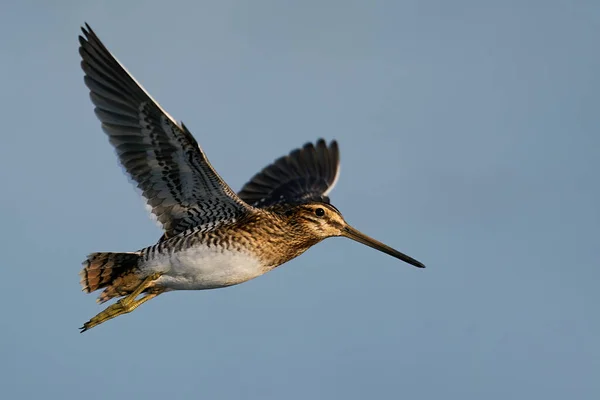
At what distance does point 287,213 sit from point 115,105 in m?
2.07

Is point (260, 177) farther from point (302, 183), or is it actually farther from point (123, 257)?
point (123, 257)

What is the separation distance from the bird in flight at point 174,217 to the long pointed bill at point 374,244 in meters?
0.30

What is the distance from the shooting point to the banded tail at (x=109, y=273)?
12242mm

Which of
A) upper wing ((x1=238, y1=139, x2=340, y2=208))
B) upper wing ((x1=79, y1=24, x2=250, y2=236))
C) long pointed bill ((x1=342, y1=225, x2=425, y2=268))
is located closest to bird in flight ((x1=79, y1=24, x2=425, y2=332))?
upper wing ((x1=79, y1=24, x2=250, y2=236))

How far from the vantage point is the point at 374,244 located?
43.6ft

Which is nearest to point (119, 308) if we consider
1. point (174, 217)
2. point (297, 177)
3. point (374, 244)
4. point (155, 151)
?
point (174, 217)

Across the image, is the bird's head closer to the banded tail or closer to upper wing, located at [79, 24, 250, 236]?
upper wing, located at [79, 24, 250, 236]

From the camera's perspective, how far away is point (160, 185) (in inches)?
478

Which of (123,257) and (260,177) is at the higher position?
(260,177)

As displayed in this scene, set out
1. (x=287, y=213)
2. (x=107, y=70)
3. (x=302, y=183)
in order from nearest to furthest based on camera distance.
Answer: (x=107, y=70) < (x=287, y=213) < (x=302, y=183)

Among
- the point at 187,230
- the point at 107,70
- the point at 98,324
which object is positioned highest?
the point at 107,70

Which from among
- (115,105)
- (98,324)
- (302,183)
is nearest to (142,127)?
(115,105)

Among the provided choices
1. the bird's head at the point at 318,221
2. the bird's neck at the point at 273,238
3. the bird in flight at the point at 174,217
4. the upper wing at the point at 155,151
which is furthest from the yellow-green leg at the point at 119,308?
the bird's head at the point at 318,221

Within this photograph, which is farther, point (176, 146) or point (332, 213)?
point (332, 213)
